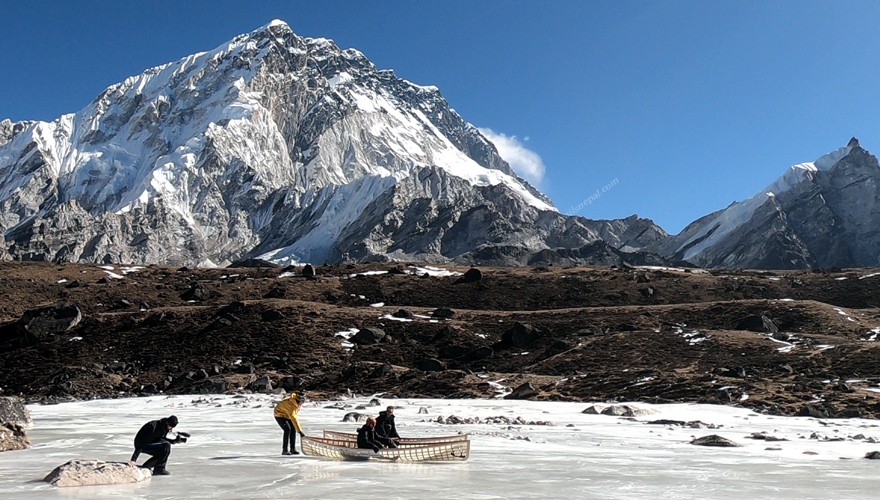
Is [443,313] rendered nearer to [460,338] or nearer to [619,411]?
[460,338]

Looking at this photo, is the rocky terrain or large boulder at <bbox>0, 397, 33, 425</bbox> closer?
large boulder at <bbox>0, 397, 33, 425</bbox>

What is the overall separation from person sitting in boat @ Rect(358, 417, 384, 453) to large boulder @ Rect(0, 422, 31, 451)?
38.3 feet

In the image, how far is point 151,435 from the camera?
18.9 metres

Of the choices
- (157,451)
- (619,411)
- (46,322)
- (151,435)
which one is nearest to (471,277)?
(46,322)

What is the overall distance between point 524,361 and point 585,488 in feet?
149

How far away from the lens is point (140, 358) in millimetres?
62688

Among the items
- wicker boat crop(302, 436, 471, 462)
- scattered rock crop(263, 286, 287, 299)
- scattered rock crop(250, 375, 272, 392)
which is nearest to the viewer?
wicker boat crop(302, 436, 471, 462)

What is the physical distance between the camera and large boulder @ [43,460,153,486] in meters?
16.2

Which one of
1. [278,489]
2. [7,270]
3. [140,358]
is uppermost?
[7,270]

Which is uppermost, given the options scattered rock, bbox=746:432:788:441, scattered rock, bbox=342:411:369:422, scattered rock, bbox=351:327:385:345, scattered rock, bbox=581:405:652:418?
scattered rock, bbox=351:327:385:345

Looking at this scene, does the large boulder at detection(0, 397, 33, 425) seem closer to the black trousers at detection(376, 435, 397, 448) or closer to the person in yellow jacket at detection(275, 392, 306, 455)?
the person in yellow jacket at detection(275, 392, 306, 455)

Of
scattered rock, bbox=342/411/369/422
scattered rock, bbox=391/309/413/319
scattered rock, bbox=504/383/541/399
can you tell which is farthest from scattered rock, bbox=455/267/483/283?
scattered rock, bbox=342/411/369/422

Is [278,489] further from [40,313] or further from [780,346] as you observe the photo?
[40,313]

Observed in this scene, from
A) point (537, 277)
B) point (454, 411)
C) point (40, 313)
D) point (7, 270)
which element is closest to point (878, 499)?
point (454, 411)
